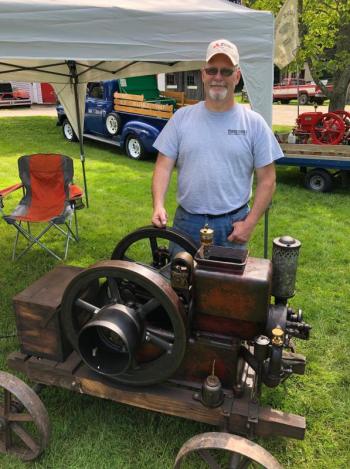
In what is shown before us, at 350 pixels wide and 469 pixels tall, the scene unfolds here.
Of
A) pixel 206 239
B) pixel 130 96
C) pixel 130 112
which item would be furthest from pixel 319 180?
pixel 206 239

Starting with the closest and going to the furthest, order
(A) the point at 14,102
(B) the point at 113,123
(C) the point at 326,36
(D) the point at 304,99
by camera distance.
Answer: (C) the point at 326,36, (B) the point at 113,123, (A) the point at 14,102, (D) the point at 304,99

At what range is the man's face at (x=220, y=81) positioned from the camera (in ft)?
7.31

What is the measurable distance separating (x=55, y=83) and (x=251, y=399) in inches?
180

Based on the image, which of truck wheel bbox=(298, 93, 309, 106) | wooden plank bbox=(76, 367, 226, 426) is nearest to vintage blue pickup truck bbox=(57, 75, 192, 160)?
wooden plank bbox=(76, 367, 226, 426)

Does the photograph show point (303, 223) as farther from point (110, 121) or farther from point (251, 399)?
point (110, 121)

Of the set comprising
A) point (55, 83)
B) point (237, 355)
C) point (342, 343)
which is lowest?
point (342, 343)

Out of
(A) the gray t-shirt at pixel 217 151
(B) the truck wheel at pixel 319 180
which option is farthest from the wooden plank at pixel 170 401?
(B) the truck wheel at pixel 319 180

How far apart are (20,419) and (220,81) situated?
1983mm

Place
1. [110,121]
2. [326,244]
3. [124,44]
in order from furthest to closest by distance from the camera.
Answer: [110,121] → [326,244] → [124,44]

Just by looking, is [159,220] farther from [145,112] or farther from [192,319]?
[145,112]

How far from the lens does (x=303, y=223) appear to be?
5.27 meters

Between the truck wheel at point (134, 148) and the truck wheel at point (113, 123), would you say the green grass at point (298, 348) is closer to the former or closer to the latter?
the truck wheel at point (134, 148)

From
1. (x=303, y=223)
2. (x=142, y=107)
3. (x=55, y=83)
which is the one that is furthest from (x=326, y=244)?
(x=142, y=107)

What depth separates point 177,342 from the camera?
178cm
